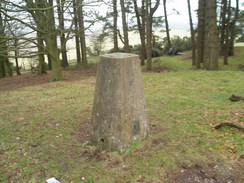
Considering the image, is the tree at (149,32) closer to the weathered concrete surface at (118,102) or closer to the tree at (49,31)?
the tree at (49,31)

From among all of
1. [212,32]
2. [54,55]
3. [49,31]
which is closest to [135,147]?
[49,31]

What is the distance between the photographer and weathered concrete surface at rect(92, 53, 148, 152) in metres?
3.67

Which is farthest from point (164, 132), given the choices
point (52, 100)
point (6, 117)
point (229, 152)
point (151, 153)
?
point (52, 100)

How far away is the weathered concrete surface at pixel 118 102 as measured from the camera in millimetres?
3668

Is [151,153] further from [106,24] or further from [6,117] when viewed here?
[106,24]

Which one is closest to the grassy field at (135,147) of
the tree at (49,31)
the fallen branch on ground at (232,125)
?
the fallen branch on ground at (232,125)

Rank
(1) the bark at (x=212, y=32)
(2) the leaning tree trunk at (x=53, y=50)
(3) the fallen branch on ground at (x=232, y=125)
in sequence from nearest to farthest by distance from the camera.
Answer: (3) the fallen branch on ground at (x=232, y=125), (2) the leaning tree trunk at (x=53, y=50), (1) the bark at (x=212, y=32)

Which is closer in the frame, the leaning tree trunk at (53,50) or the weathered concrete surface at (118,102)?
the weathered concrete surface at (118,102)

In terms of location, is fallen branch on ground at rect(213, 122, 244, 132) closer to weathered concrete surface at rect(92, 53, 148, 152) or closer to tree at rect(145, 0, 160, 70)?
weathered concrete surface at rect(92, 53, 148, 152)

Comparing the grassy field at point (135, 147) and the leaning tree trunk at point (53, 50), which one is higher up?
the leaning tree trunk at point (53, 50)

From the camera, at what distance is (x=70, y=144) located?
4.25 metres

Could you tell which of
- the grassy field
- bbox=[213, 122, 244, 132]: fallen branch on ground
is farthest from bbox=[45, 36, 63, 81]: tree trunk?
bbox=[213, 122, 244, 132]: fallen branch on ground

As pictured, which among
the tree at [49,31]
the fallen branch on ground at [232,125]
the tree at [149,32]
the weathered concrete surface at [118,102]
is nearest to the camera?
the weathered concrete surface at [118,102]

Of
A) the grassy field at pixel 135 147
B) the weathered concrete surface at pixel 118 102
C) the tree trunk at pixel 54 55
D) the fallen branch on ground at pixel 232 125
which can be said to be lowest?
the grassy field at pixel 135 147
